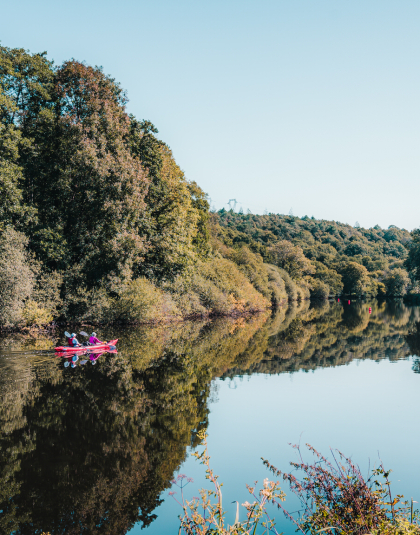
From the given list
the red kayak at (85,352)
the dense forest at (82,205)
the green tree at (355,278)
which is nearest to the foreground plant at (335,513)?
the red kayak at (85,352)

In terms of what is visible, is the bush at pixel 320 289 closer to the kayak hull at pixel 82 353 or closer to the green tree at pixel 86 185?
the green tree at pixel 86 185

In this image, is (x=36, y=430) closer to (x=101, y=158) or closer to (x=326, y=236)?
(x=101, y=158)

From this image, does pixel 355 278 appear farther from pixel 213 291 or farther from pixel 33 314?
pixel 33 314

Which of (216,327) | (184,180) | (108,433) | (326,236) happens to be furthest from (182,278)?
(326,236)

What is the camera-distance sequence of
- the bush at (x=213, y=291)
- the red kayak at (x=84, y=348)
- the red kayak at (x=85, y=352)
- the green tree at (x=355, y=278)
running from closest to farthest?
the red kayak at (x=85, y=352), the red kayak at (x=84, y=348), the bush at (x=213, y=291), the green tree at (x=355, y=278)

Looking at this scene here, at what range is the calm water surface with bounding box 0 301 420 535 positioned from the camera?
732cm

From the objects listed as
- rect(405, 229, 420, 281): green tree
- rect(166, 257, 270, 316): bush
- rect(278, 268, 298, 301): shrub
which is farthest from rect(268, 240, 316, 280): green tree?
rect(166, 257, 270, 316): bush

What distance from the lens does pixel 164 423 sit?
1112 cm

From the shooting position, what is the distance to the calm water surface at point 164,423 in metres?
7.32

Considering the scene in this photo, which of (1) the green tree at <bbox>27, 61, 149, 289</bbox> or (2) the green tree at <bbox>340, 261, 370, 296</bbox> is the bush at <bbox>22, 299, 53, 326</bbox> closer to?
(1) the green tree at <bbox>27, 61, 149, 289</bbox>

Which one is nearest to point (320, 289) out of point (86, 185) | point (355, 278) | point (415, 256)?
point (355, 278)

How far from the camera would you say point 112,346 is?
21062mm

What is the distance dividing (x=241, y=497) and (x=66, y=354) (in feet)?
45.0

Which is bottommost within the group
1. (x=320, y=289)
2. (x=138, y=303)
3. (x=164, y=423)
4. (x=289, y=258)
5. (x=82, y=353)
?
(x=164, y=423)
